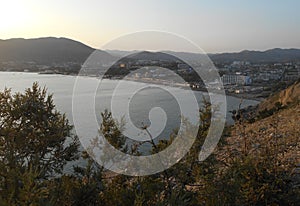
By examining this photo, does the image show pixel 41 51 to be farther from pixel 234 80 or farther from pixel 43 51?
pixel 234 80

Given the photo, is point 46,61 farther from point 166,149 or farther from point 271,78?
point 166,149

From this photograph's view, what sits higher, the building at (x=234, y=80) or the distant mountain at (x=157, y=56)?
the distant mountain at (x=157, y=56)

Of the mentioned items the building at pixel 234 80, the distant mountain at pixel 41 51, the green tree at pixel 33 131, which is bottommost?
the building at pixel 234 80

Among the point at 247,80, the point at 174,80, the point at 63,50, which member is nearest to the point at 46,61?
the point at 63,50

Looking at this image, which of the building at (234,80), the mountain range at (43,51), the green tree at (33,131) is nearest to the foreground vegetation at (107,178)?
the green tree at (33,131)

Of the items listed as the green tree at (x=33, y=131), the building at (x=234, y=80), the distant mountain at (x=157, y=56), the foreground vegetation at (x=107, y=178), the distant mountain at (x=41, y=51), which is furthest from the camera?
the distant mountain at (x=41, y=51)

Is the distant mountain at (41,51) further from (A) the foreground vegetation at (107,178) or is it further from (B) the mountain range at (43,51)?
(A) the foreground vegetation at (107,178)

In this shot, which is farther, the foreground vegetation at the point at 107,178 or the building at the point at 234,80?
the building at the point at 234,80
